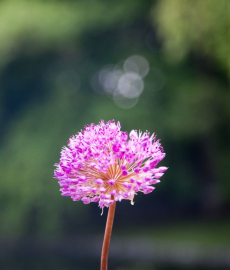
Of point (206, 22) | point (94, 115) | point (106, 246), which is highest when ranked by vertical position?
point (94, 115)

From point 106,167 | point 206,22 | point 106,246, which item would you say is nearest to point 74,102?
point 206,22

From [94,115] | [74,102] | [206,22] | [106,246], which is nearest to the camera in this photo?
[106,246]

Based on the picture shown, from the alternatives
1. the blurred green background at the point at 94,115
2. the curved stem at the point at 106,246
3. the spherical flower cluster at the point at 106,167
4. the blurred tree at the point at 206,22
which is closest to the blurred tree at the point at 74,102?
the blurred green background at the point at 94,115

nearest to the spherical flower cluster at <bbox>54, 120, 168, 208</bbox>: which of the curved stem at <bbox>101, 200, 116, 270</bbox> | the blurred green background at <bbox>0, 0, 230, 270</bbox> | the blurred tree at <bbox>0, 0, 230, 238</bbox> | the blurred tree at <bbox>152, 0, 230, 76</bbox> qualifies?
the curved stem at <bbox>101, 200, 116, 270</bbox>

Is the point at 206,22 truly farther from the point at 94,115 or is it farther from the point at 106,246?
the point at 94,115

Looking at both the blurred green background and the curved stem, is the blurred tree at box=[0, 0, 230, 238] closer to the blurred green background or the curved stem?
the blurred green background

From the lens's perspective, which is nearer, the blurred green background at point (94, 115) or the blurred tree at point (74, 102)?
the blurred green background at point (94, 115)

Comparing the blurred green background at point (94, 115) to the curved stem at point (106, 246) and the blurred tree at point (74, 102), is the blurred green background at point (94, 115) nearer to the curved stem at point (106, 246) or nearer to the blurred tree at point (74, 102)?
the blurred tree at point (74, 102)
